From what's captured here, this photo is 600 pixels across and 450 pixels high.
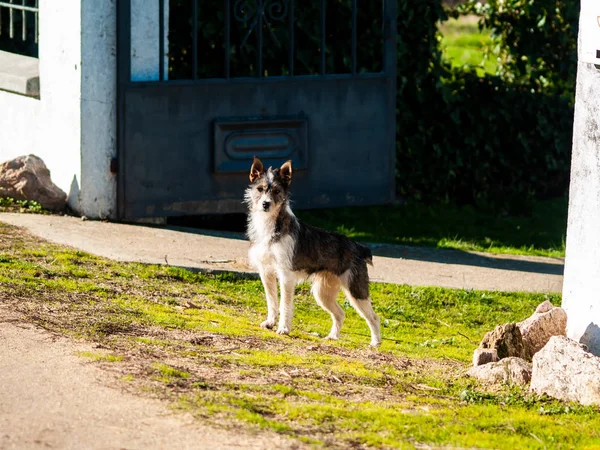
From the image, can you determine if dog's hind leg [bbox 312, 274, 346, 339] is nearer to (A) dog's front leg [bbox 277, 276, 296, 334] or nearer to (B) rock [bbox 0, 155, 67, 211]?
(A) dog's front leg [bbox 277, 276, 296, 334]

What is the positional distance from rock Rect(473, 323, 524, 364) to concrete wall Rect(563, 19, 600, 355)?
36cm

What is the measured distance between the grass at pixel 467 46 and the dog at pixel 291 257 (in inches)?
269

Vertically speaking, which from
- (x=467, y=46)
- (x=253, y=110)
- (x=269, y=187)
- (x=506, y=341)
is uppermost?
(x=467, y=46)

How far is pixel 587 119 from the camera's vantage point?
25.0 ft

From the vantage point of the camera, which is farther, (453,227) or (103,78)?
(453,227)

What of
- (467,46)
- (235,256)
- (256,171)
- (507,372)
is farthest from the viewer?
(467,46)

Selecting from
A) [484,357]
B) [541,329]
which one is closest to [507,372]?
[484,357]

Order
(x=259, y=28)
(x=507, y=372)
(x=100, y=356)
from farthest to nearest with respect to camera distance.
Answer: (x=259, y=28) < (x=507, y=372) < (x=100, y=356)

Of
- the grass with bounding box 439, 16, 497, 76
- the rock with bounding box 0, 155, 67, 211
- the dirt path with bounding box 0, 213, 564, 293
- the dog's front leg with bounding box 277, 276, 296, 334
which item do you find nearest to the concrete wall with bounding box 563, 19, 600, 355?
the dog's front leg with bounding box 277, 276, 296, 334

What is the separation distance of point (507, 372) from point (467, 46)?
12.2 meters

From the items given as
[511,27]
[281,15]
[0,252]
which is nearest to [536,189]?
[511,27]

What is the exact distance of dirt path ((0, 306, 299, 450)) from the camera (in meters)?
5.50

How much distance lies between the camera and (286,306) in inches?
328

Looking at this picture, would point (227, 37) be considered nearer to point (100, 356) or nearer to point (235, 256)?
point (235, 256)
